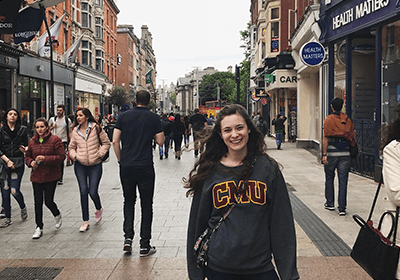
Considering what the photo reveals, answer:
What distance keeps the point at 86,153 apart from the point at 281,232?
477 centimetres

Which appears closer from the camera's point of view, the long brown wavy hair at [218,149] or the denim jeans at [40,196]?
the long brown wavy hair at [218,149]

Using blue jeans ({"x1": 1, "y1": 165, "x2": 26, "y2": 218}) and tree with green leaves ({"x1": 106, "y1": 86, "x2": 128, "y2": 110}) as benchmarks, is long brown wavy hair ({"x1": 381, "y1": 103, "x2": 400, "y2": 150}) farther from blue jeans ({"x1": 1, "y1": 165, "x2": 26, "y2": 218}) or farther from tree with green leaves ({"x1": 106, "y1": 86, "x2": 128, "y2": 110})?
tree with green leaves ({"x1": 106, "y1": 86, "x2": 128, "y2": 110})

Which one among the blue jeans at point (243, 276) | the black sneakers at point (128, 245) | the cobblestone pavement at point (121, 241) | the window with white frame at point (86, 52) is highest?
the window with white frame at point (86, 52)

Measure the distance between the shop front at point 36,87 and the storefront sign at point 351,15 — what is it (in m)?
11.9

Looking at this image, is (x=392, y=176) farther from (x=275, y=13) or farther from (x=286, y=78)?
(x=275, y=13)

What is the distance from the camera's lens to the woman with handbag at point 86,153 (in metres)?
6.91

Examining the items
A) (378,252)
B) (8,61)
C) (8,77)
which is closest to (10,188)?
(378,252)

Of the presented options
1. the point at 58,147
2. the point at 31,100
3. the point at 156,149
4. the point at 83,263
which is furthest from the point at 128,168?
the point at 31,100

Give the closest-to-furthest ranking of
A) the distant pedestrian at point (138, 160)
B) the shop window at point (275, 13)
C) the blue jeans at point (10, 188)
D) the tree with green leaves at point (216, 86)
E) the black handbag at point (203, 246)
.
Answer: the black handbag at point (203, 246) → the distant pedestrian at point (138, 160) → the blue jeans at point (10, 188) → the shop window at point (275, 13) → the tree with green leaves at point (216, 86)

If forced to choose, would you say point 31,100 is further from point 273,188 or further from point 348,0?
point 273,188

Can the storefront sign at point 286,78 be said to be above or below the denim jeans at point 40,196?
above

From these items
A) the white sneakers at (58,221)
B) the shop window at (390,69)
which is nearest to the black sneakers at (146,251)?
the white sneakers at (58,221)

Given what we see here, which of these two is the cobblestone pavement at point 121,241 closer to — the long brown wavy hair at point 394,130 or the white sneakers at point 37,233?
the white sneakers at point 37,233

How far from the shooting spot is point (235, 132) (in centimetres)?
276
